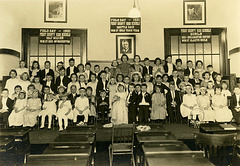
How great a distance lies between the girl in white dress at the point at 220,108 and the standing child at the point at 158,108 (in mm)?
1231

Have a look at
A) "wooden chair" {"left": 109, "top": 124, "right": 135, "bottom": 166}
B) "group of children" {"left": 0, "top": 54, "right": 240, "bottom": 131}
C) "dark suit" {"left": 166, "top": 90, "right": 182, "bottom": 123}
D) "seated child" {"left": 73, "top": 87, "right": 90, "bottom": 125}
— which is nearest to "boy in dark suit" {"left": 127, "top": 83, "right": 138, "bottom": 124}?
"group of children" {"left": 0, "top": 54, "right": 240, "bottom": 131}

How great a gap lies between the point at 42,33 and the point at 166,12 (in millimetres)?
4114

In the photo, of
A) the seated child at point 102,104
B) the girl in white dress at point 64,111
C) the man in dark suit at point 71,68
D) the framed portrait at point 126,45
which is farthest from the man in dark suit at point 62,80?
the framed portrait at point 126,45

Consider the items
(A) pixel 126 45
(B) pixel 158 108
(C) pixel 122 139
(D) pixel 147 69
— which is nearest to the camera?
(C) pixel 122 139

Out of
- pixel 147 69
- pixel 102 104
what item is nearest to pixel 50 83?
pixel 102 104

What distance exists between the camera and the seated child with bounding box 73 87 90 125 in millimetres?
5515

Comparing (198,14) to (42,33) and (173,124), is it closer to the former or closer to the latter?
(173,124)

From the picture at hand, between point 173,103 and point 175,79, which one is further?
point 175,79

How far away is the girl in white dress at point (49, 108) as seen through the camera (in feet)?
17.5

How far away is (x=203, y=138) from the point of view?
107 inches

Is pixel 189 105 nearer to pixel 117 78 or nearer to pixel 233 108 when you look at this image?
pixel 233 108

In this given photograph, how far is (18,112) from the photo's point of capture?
5363 mm

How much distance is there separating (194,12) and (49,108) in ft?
18.1

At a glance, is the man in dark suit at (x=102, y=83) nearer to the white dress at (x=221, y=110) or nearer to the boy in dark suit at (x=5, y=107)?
the boy in dark suit at (x=5, y=107)
